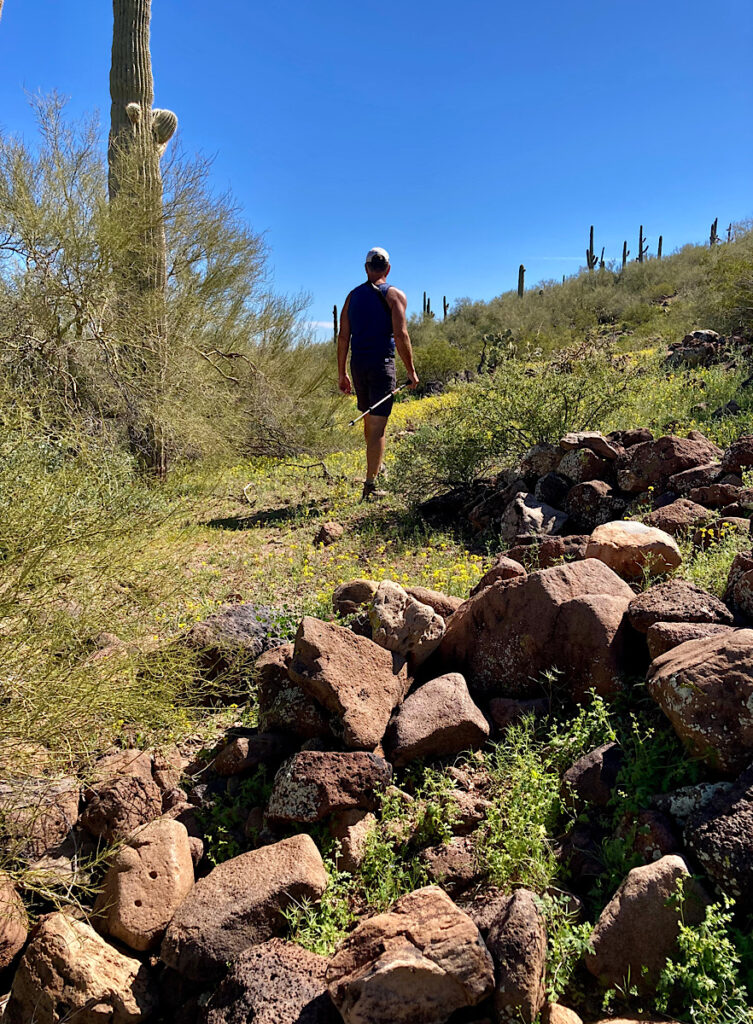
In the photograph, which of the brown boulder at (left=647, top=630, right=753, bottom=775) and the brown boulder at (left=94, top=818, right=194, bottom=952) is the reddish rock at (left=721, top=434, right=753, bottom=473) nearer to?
the brown boulder at (left=647, top=630, right=753, bottom=775)

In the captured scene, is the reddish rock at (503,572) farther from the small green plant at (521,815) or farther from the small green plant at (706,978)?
the small green plant at (706,978)

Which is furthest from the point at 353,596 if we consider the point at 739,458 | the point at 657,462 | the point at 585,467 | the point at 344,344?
the point at 344,344

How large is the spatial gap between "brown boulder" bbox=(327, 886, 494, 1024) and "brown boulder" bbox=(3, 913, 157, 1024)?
0.73 metres

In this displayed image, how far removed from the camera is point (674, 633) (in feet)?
8.56

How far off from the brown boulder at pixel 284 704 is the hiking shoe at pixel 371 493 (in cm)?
376

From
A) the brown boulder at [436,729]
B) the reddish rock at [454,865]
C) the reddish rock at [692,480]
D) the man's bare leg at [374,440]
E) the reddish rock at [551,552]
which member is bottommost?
the reddish rock at [454,865]

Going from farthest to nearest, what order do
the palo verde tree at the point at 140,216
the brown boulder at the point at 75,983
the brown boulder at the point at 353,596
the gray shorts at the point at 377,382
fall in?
the palo verde tree at the point at 140,216 → the gray shorts at the point at 377,382 → the brown boulder at the point at 353,596 → the brown boulder at the point at 75,983

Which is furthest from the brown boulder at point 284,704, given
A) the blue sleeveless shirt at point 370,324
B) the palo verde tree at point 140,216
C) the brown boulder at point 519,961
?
the palo verde tree at point 140,216

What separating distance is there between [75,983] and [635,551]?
2942 mm

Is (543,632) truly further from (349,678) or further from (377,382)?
(377,382)

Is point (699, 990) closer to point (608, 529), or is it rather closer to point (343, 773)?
point (343, 773)

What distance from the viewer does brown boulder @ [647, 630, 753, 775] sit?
83.2 inches

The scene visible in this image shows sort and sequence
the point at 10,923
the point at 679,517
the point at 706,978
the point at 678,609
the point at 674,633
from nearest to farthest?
the point at 706,978 < the point at 10,923 < the point at 674,633 < the point at 678,609 < the point at 679,517

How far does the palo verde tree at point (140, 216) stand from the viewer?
24.4 ft
